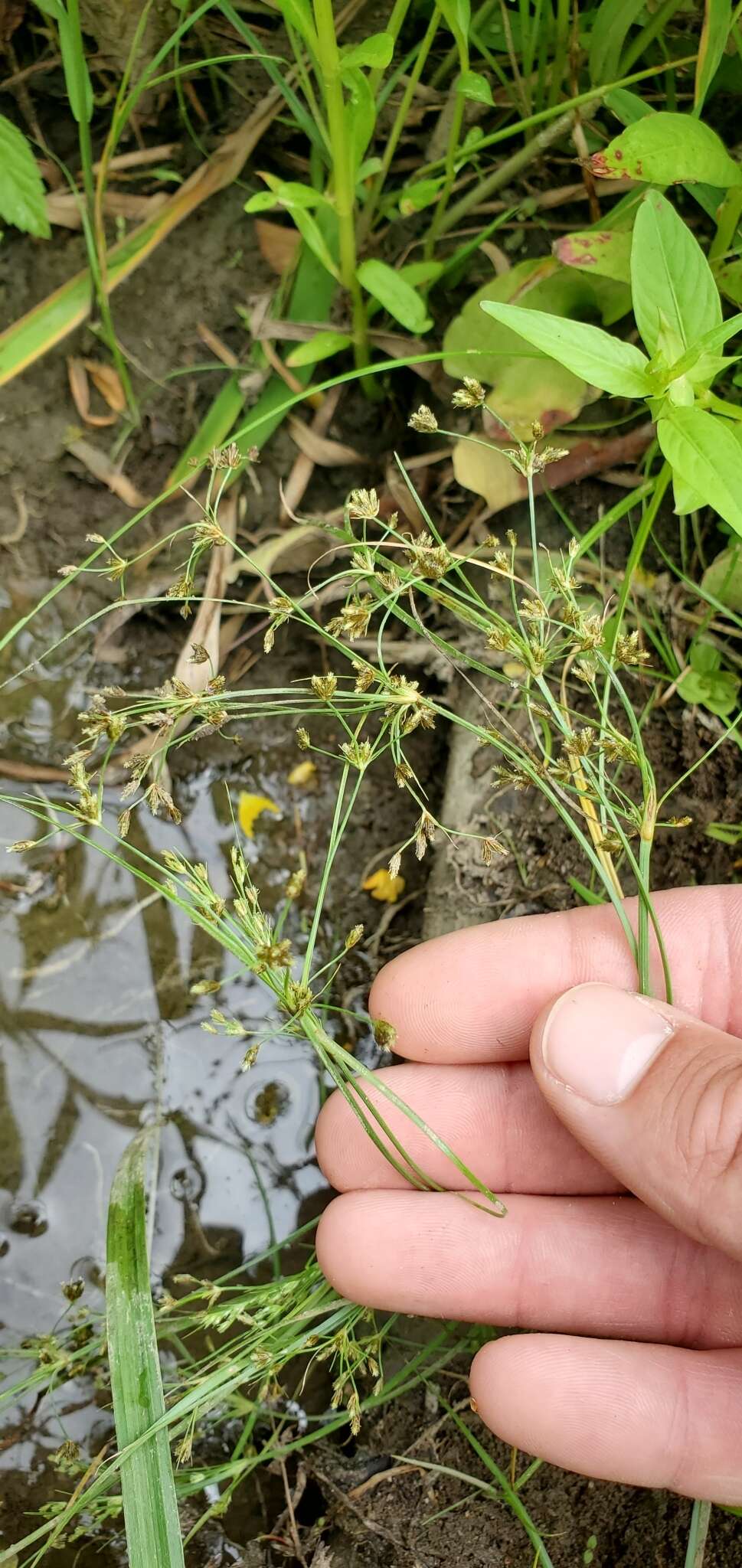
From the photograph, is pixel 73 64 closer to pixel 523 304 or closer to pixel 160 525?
pixel 160 525

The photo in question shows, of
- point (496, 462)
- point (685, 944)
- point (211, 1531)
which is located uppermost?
point (496, 462)

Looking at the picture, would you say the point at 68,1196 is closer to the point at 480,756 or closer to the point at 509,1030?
the point at 509,1030

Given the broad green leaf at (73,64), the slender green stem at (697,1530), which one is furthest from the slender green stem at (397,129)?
the slender green stem at (697,1530)

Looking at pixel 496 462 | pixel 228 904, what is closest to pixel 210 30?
pixel 496 462

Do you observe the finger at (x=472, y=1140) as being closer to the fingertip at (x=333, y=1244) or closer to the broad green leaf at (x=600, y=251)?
the fingertip at (x=333, y=1244)

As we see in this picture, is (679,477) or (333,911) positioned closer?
(679,477)

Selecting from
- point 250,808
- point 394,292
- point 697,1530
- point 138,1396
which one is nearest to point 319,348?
point 394,292
